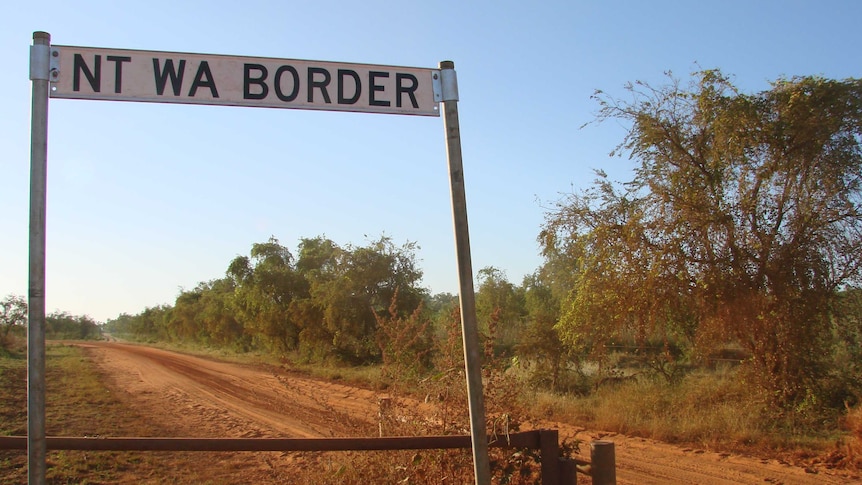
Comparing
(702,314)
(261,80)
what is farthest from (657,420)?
(261,80)

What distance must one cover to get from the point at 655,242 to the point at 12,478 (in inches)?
411

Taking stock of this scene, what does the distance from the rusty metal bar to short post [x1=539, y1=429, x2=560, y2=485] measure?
6 centimetres

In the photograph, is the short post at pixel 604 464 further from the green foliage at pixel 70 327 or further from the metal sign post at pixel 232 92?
the green foliage at pixel 70 327

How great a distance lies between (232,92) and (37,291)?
116 cm

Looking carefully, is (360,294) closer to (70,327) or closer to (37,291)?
(37,291)

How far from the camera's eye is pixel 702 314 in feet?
38.5

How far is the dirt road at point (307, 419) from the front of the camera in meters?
7.09

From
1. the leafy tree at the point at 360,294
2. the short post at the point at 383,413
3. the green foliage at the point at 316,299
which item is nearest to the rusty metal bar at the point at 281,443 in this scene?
the short post at the point at 383,413

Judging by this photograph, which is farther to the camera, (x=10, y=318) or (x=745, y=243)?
(x=10, y=318)

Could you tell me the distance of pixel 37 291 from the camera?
8.23 feet

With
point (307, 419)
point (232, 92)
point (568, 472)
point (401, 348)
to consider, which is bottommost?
point (307, 419)

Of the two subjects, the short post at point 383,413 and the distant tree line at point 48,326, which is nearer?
the short post at point 383,413

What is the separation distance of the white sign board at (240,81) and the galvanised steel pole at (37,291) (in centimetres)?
18

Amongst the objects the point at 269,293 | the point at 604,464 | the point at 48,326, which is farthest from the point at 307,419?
the point at 48,326
